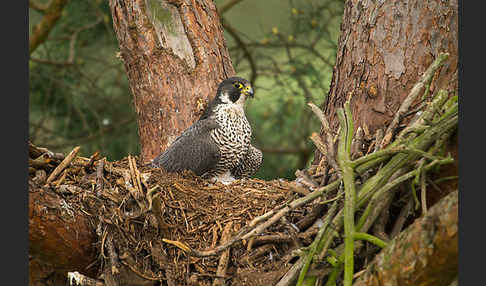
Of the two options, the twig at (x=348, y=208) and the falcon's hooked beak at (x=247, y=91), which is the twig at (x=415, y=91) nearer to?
the twig at (x=348, y=208)

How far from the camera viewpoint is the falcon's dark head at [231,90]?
386 centimetres

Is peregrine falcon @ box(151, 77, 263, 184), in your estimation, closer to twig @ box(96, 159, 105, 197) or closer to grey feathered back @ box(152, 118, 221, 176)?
grey feathered back @ box(152, 118, 221, 176)

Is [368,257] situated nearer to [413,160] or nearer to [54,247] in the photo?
[413,160]

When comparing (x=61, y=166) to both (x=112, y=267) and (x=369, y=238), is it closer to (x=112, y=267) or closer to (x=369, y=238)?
(x=112, y=267)

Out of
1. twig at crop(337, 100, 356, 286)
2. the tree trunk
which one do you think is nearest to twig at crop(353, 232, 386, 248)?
twig at crop(337, 100, 356, 286)

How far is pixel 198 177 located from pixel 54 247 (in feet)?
4.72

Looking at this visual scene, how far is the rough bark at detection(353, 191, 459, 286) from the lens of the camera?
5.16 ft

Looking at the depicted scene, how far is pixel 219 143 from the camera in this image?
383 cm

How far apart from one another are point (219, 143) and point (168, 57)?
0.74 meters

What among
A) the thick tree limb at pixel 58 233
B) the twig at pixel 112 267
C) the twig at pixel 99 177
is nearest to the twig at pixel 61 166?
the twig at pixel 99 177

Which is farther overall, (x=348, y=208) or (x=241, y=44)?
(x=241, y=44)

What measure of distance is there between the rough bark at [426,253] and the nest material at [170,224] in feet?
1.77

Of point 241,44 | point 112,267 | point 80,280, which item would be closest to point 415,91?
point 112,267

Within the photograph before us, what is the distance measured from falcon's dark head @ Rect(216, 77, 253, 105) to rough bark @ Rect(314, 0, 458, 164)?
1040mm
